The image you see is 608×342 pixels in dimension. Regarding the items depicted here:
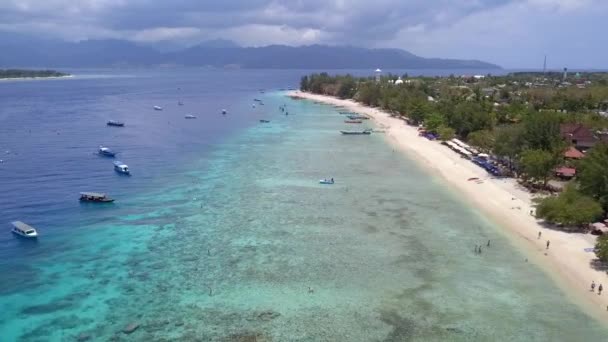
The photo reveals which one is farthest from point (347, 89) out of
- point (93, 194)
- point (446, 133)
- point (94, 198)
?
point (94, 198)

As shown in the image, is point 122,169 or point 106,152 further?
point 106,152

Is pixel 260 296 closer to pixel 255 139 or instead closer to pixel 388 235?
pixel 388 235

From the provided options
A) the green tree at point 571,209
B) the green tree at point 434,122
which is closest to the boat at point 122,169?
the green tree at point 571,209

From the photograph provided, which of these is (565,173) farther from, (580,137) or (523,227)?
(523,227)

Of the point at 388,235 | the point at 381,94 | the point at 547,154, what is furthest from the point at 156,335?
the point at 381,94

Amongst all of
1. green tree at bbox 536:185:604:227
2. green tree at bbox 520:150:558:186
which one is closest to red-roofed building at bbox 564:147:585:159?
green tree at bbox 520:150:558:186

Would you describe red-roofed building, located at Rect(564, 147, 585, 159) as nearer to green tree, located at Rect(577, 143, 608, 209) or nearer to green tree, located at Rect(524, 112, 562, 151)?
green tree, located at Rect(524, 112, 562, 151)

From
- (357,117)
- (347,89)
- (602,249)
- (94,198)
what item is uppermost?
(347,89)
